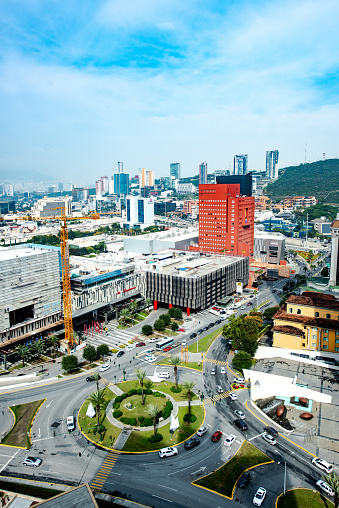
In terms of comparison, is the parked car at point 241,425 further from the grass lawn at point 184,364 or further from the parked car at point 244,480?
the grass lawn at point 184,364

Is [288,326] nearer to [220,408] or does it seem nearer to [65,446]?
[220,408]

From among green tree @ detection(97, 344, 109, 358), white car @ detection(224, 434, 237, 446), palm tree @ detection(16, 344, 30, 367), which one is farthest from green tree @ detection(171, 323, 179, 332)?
white car @ detection(224, 434, 237, 446)

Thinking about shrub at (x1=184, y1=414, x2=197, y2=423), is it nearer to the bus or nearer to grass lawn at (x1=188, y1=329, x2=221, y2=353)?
grass lawn at (x1=188, y1=329, x2=221, y2=353)

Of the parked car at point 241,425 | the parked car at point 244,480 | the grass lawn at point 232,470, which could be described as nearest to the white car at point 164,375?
the parked car at point 241,425

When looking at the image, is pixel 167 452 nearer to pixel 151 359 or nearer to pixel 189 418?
pixel 189 418

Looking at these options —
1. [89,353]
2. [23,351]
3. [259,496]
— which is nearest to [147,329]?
[89,353]

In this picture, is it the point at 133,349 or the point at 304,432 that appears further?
the point at 133,349

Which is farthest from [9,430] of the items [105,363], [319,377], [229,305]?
[229,305]
